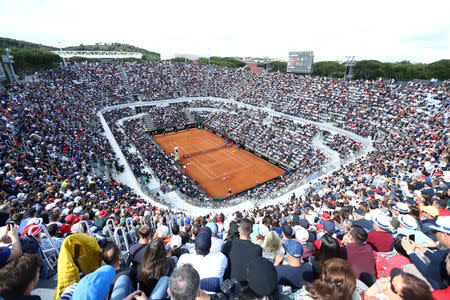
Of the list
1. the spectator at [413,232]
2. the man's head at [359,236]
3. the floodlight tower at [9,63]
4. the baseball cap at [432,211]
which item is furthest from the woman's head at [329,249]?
the floodlight tower at [9,63]

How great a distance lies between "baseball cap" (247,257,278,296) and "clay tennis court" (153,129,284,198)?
22.5 m

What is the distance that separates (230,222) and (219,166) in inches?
949

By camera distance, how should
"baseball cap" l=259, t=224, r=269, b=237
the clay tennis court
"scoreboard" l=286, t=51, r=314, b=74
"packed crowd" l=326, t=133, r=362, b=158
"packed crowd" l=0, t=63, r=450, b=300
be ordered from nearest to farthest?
"packed crowd" l=0, t=63, r=450, b=300
"baseball cap" l=259, t=224, r=269, b=237
"packed crowd" l=326, t=133, r=362, b=158
the clay tennis court
"scoreboard" l=286, t=51, r=314, b=74

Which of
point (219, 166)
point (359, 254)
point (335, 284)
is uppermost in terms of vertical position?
point (335, 284)

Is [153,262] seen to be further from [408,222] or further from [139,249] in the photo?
[408,222]

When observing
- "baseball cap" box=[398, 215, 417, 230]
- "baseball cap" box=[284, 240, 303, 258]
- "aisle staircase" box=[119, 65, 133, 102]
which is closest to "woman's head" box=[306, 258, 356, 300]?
"baseball cap" box=[284, 240, 303, 258]

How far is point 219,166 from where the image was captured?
3170cm

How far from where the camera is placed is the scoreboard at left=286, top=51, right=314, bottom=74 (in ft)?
148

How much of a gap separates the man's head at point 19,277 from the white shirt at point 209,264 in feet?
6.20

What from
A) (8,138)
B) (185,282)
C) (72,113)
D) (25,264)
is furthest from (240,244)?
(72,113)

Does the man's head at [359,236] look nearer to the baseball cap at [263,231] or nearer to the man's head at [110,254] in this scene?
the baseball cap at [263,231]

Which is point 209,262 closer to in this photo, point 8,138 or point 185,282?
point 185,282

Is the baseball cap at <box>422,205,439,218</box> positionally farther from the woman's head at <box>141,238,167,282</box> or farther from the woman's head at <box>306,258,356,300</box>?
the woman's head at <box>141,238,167,282</box>

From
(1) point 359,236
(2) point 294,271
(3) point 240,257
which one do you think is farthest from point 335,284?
(1) point 359,236
